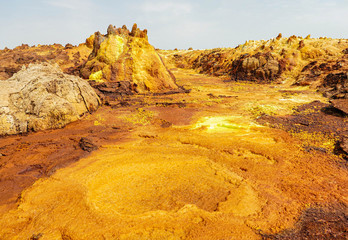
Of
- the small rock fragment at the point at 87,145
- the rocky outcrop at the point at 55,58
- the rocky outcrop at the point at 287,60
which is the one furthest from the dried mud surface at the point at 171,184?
the rocky outcrop at the point at 55,58

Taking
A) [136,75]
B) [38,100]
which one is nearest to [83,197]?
[38,100]

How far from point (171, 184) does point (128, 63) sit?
1272 cm

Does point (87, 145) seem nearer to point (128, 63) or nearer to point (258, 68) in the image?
point (128, 63)

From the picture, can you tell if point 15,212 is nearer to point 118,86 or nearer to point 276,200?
point 276,200

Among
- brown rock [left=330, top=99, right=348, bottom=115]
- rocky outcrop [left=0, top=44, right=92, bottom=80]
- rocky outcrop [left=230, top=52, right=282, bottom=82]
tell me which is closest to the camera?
brown rock [left=330, top=99, right=348, bottom=115]

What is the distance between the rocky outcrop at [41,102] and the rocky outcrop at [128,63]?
16.0ft

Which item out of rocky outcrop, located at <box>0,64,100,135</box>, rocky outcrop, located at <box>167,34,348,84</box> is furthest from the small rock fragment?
rocky outcrop, located at <box>167,34,348,84</box>

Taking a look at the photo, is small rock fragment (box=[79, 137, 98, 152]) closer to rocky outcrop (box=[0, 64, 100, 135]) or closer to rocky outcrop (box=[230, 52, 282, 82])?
rocky outcrop (box=[0, 64, 100, 135])

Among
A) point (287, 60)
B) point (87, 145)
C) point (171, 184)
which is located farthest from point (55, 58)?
point (287, 60)

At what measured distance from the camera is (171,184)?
405 cm

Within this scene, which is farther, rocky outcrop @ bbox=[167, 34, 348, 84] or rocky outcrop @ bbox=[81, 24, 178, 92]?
rocky outcrop @ bbox=[167, 34, 348, 84]

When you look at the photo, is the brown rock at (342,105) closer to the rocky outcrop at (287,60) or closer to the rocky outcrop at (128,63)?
the rocky outcrop at (287,60)

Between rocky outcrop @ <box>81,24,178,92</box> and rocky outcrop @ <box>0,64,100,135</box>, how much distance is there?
4862 millimetres

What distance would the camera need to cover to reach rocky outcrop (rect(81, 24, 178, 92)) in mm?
14734
